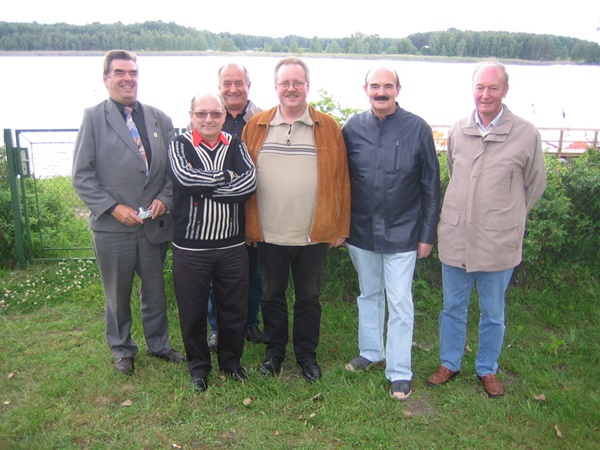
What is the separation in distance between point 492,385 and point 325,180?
71.7 inches

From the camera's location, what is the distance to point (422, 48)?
348 inches

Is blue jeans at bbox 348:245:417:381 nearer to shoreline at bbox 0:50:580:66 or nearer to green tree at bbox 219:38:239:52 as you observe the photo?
shoreline at bbox 0:50:580:66

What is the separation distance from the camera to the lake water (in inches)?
293

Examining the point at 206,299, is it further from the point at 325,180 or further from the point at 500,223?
the point at 500,223

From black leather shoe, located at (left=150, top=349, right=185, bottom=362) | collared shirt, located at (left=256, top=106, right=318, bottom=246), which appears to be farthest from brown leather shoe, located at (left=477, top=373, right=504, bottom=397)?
black leather shoe, located at (left=150, top=349, right=185, bottom=362)

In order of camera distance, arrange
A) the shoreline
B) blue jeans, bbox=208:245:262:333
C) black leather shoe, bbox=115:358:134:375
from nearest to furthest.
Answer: black leather shoe, bbox=115:358:134:375 < blue jeans, bbox=208:245:262:333 < the shoreline

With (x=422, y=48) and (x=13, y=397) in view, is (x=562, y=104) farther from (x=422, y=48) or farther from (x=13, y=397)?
(x=13, y=397)

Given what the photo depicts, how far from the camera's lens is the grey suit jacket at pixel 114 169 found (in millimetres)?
3459

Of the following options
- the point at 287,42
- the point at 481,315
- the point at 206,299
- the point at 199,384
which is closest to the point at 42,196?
the point at 206,299

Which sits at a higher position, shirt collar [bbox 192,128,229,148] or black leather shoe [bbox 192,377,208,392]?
shirt collar [bbox 192,128,229,148]

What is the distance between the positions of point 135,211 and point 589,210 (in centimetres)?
427

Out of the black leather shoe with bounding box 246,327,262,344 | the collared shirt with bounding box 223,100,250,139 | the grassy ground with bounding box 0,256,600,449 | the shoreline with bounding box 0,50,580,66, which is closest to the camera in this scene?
the grassy ground with bounding box 0,256,600,449

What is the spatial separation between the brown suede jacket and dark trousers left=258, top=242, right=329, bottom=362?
158 mm

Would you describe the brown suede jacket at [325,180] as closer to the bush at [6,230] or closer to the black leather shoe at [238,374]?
the black leather shoe at [238,374]
